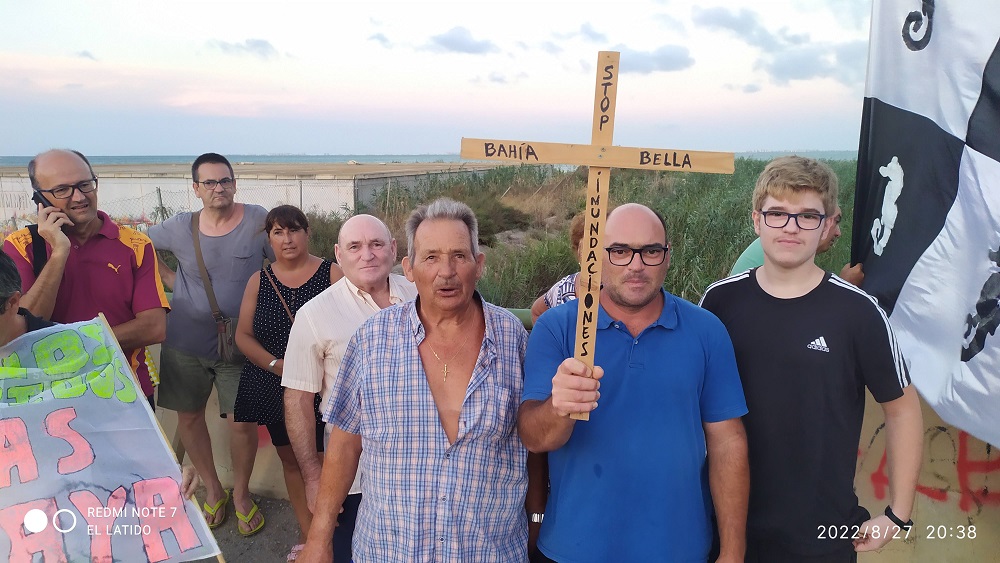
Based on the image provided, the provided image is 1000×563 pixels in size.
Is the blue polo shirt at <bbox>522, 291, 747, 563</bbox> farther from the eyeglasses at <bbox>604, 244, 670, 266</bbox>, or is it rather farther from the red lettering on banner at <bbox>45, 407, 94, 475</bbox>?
the red lettering on banner at <bbox>45, 407, 94, 475</bbox>

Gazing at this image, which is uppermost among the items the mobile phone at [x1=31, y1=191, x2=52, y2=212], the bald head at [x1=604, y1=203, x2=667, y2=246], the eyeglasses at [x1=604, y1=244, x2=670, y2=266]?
the bald head at [x1=604, y1=203, x2=667, y2=246]

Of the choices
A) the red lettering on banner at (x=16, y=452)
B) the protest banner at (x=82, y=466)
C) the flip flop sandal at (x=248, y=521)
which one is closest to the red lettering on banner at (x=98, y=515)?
the protest banner at (x=82, y=466)

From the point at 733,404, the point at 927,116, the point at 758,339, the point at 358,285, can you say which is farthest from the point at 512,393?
the point at 927,116

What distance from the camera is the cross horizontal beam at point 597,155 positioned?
1.88 metres

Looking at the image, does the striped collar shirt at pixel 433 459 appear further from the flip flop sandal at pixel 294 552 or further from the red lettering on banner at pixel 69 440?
the flip flop sandal at pixel 294 552

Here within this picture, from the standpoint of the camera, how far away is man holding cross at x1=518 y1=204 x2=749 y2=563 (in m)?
2.06

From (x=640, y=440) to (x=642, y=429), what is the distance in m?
0.04

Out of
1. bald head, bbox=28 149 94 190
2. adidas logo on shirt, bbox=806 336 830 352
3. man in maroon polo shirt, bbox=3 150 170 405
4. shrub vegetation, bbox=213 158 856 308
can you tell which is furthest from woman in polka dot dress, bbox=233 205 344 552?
shrub vegetation, bbox=213 158 856 308

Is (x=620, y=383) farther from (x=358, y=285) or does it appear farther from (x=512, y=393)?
(x=358, y=285)

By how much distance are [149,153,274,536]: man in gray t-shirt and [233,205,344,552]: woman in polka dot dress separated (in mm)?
575

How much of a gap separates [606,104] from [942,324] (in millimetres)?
1850

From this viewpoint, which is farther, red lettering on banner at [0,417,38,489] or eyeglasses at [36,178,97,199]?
eyeglasses at [36,178,97,199]

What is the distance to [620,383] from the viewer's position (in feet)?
6.87

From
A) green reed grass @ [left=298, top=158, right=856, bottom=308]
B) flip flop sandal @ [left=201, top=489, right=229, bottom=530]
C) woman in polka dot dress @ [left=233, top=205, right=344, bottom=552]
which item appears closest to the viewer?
woman in polka dot dress @ [left=233, top=205, right=344, bottom=552]
